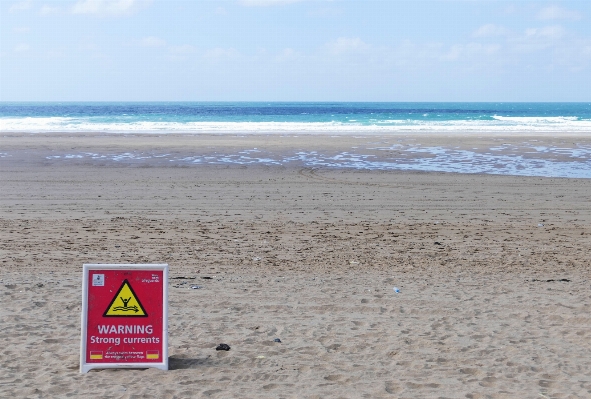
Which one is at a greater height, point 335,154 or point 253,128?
point 253,128

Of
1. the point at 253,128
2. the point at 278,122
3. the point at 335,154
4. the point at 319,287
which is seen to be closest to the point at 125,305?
the point at 319,287

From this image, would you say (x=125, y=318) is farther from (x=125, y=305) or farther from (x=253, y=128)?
(x=253, y=128)

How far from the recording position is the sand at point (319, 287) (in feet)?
15.9

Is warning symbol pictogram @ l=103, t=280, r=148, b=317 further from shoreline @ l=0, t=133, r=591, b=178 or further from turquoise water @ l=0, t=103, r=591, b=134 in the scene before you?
turquoise water @ l=0, t=103, r=591, b=134

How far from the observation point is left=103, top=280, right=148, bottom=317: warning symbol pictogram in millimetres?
4836

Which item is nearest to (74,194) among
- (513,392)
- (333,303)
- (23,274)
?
(23,274)

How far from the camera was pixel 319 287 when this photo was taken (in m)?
7.35

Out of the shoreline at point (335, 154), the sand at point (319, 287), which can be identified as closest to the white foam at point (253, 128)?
the shoreline at point (335, 154)

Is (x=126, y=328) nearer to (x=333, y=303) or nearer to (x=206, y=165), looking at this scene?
(x=333, y=303)

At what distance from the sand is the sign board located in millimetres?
125

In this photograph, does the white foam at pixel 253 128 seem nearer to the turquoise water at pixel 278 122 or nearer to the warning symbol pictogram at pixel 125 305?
the turquoise water at pixel 278 122

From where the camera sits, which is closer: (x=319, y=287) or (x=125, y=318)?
(x=125, y=318)

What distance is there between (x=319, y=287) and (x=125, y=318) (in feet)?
9.43

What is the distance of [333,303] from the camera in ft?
22.2
